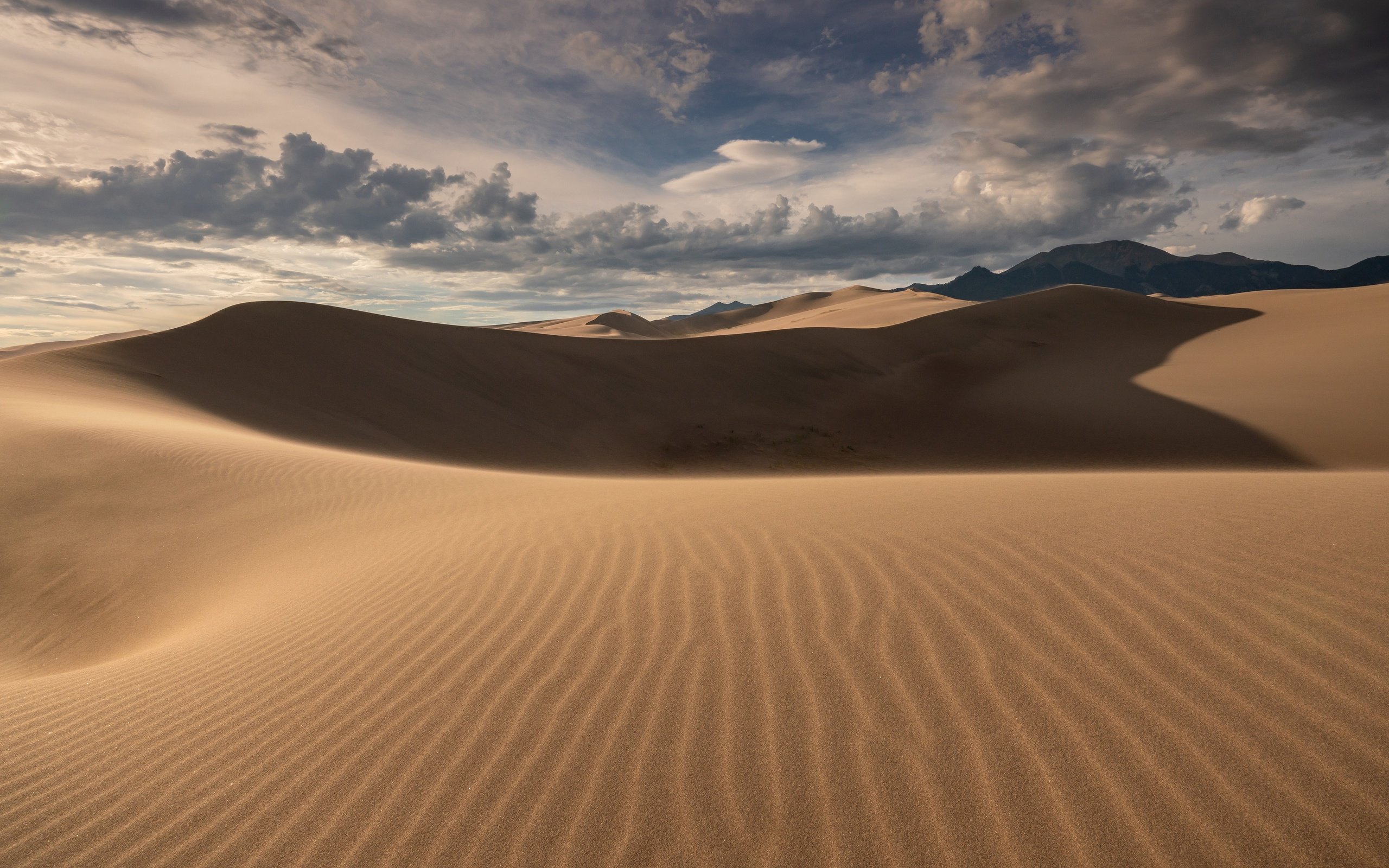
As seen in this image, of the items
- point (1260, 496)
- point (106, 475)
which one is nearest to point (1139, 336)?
point (1260, 496)

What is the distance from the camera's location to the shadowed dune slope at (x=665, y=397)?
1655 cm

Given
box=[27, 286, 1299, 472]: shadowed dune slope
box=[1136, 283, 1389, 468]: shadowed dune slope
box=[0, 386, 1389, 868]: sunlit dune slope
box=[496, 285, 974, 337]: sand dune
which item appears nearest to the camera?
box=[0, 386, 1389, 868]: sunlit dune slope

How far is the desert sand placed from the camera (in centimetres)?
243

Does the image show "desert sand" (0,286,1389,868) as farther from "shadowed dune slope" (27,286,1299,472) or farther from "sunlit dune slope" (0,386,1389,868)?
"shadowed dune slope" (27,286,1299,472)

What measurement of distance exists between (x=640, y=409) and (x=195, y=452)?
45.7 feet

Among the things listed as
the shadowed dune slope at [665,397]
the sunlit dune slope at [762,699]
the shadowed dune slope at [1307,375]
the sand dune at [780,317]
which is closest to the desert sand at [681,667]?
the sunlit dune slope at [762,699]

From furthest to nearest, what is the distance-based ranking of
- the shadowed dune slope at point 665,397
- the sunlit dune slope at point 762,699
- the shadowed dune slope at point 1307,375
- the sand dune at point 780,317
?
the sand dune at point 780,317 → the shadowed dune slope at point 665,397 → the shadowed dune slope at point 1307,375 → the sunlit dune slope at point 762,699

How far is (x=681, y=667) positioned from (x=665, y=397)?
20341 millimetres

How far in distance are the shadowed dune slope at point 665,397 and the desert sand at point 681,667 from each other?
7.77m

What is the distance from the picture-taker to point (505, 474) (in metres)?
10.8

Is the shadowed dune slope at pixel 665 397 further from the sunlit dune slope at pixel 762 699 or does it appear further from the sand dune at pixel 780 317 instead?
the sand dune at pixel 780 317

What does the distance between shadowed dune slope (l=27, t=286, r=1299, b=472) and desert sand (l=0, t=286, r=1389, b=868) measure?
25.5 feet

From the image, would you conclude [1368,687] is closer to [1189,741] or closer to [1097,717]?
[1189,741]

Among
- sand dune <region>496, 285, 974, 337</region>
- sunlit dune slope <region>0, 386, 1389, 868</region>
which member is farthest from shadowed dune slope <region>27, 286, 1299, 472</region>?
sand dune <region>496, 285, 974, 337</region>
